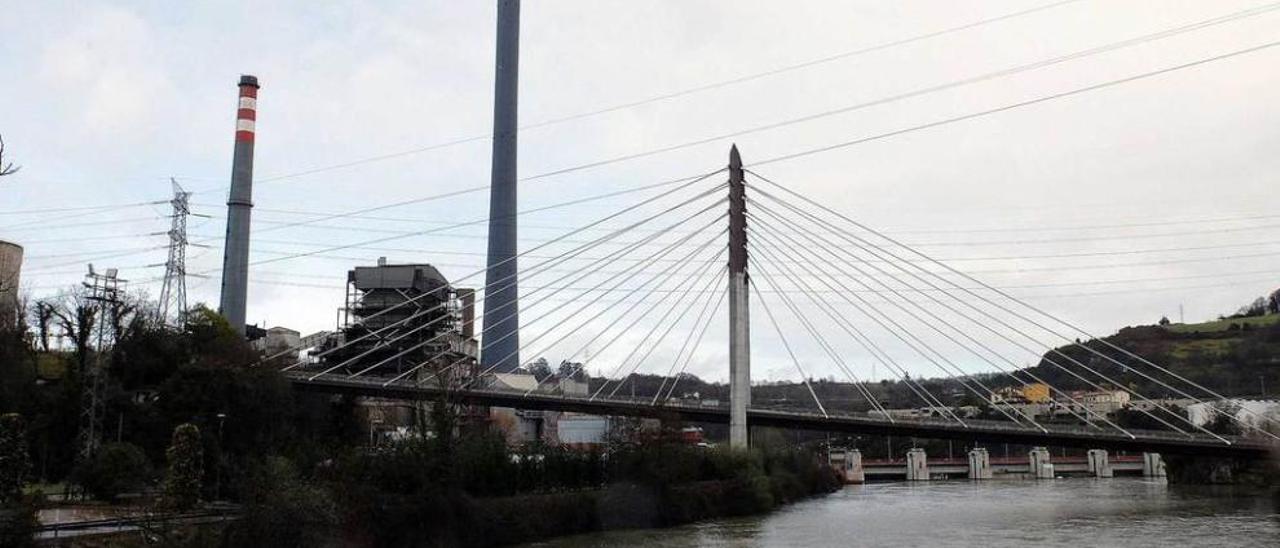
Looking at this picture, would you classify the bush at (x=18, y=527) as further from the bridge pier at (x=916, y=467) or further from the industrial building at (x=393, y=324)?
the bridge pier at (x=916, y=467)

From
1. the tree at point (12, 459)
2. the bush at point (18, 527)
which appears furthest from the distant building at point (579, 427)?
the bush at point (18, 527)

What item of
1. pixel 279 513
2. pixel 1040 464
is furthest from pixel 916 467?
pixel 279 513

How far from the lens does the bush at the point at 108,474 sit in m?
28.6

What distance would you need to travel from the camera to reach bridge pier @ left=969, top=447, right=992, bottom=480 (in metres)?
93.4

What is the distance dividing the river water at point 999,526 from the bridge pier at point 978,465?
42842 mm

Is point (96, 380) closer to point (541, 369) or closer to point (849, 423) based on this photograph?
point (849, 423)

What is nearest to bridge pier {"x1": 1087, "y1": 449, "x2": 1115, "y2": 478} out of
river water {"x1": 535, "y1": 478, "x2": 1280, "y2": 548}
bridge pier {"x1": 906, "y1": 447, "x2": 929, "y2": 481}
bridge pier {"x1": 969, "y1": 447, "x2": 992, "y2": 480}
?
bridge pier {"x1": 969, "y1": 447, "x2": 992, "y2": 480}

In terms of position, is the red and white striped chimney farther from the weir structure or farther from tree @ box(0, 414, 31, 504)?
tree @ box(0, 414, 31, 504)

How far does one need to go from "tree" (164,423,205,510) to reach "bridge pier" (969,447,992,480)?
266 ft

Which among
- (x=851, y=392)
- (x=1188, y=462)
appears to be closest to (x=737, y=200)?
(x=1188, y=462)

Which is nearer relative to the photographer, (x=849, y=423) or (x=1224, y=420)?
(x=849, y=423)

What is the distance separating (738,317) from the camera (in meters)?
43.2

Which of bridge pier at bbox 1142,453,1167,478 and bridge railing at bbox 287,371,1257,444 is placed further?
bridge pier at bbox 1142,453,1167,478

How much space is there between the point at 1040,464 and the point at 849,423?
Result: 174 ft
